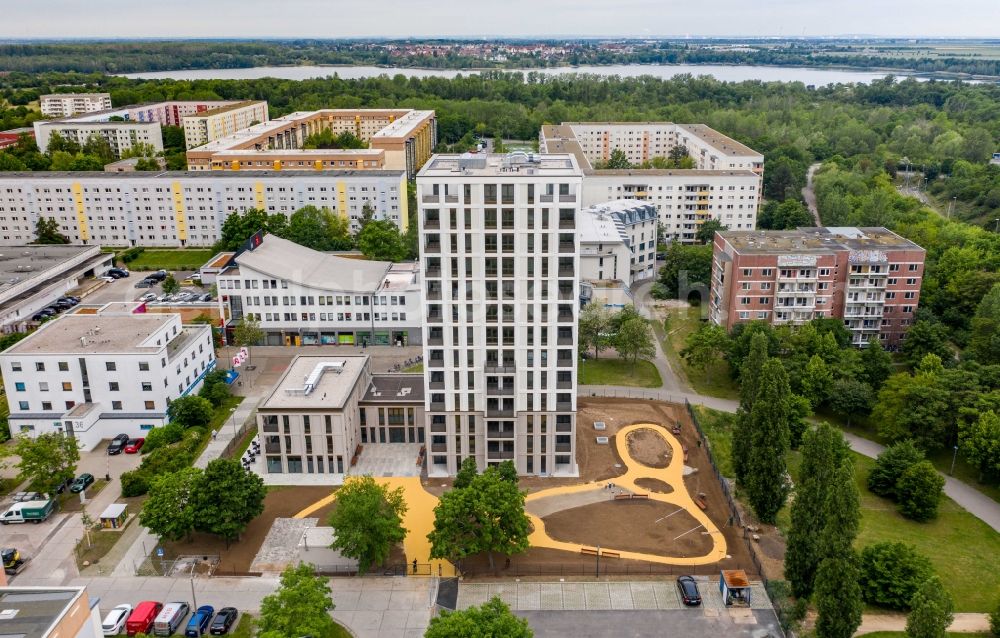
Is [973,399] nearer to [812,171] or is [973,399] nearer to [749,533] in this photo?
[749,533]

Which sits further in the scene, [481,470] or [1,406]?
[1,406]

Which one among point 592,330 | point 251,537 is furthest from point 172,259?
point 251,537

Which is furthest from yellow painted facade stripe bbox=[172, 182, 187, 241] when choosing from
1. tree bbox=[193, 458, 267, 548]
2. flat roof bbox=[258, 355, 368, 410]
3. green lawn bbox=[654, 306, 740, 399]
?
tree bbox=[193, 458, 267, 548]

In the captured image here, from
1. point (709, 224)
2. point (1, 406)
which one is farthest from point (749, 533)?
point (709, 224)

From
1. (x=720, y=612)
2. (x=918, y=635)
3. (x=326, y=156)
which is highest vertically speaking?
(x=326, y=156)

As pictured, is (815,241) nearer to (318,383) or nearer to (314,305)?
(314,305)

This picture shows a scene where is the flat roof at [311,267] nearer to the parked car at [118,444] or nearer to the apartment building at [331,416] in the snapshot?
the apartment building at [331,416]
